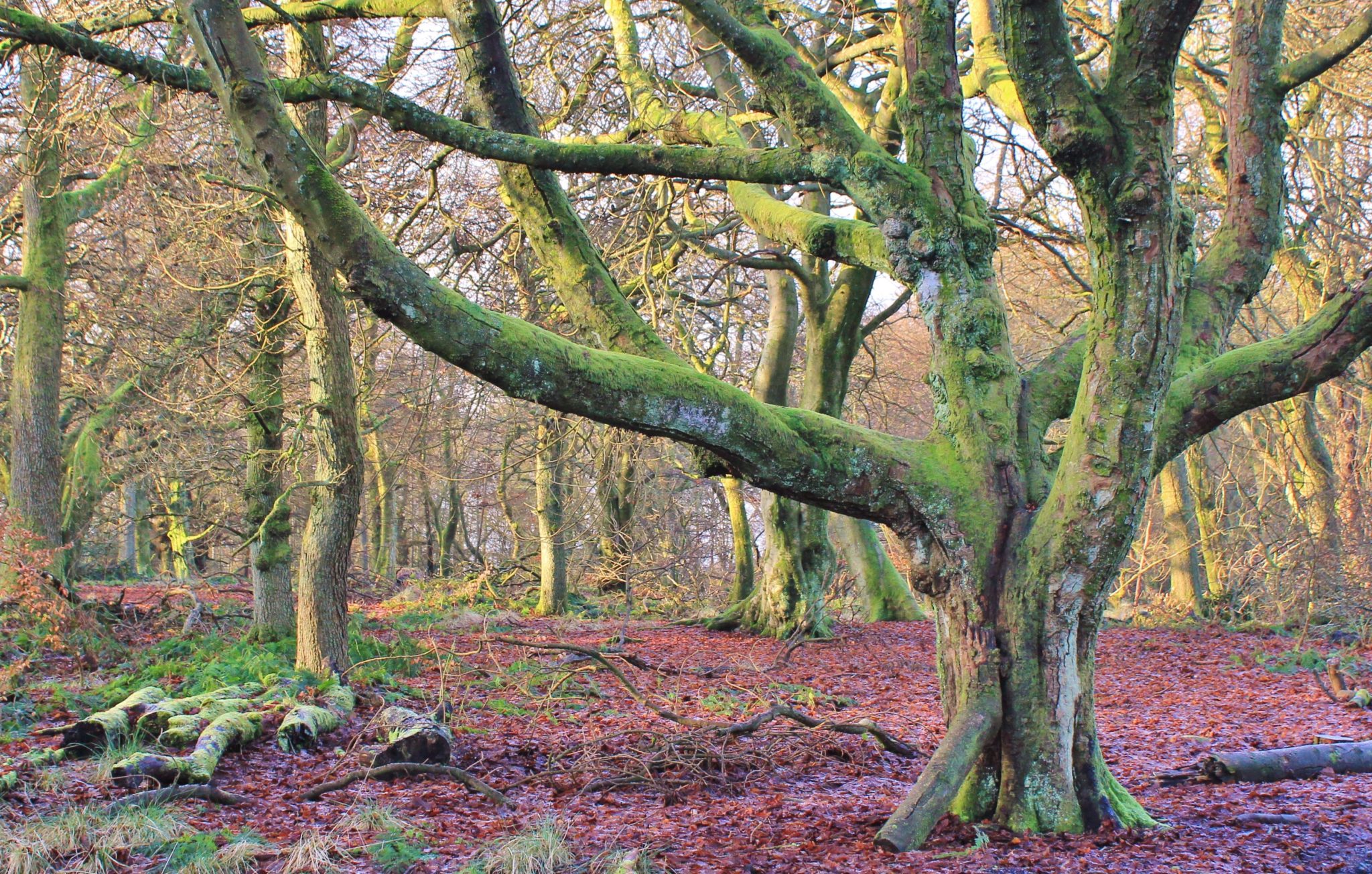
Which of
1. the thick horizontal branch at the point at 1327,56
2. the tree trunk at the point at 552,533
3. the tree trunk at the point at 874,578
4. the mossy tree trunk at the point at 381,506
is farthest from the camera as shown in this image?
the mossy tree trunk at the point at 381,506

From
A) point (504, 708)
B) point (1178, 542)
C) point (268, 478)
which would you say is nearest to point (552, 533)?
point (268, 478)

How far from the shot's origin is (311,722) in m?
6.28

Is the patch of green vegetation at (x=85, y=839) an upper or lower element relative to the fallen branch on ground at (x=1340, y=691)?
upper

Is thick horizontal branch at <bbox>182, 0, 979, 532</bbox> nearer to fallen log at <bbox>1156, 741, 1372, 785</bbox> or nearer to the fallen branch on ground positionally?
fallen log at <bbox>1156, 741, 1372, 785</bbox>

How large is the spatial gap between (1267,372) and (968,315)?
4.31 ft

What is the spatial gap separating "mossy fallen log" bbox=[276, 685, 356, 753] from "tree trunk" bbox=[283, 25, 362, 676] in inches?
37.7

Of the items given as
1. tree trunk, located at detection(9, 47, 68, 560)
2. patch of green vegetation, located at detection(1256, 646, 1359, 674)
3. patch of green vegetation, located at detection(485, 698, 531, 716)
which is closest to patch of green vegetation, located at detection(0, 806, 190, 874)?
patch of green vegetation, located at detection(485, 698, 531, 716)

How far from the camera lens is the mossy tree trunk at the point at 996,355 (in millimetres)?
3805

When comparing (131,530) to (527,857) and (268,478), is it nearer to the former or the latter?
(268,478)

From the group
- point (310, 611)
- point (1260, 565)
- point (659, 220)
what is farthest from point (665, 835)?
point (1260, 565)

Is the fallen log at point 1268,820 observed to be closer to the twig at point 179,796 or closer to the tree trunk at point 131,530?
the twig at point 179,796

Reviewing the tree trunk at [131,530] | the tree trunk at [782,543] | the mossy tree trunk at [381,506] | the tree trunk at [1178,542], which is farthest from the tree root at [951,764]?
the tree trunk at [131,530]

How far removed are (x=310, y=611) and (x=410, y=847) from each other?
14.0 ft

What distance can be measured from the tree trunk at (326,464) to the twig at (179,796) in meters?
2.97
